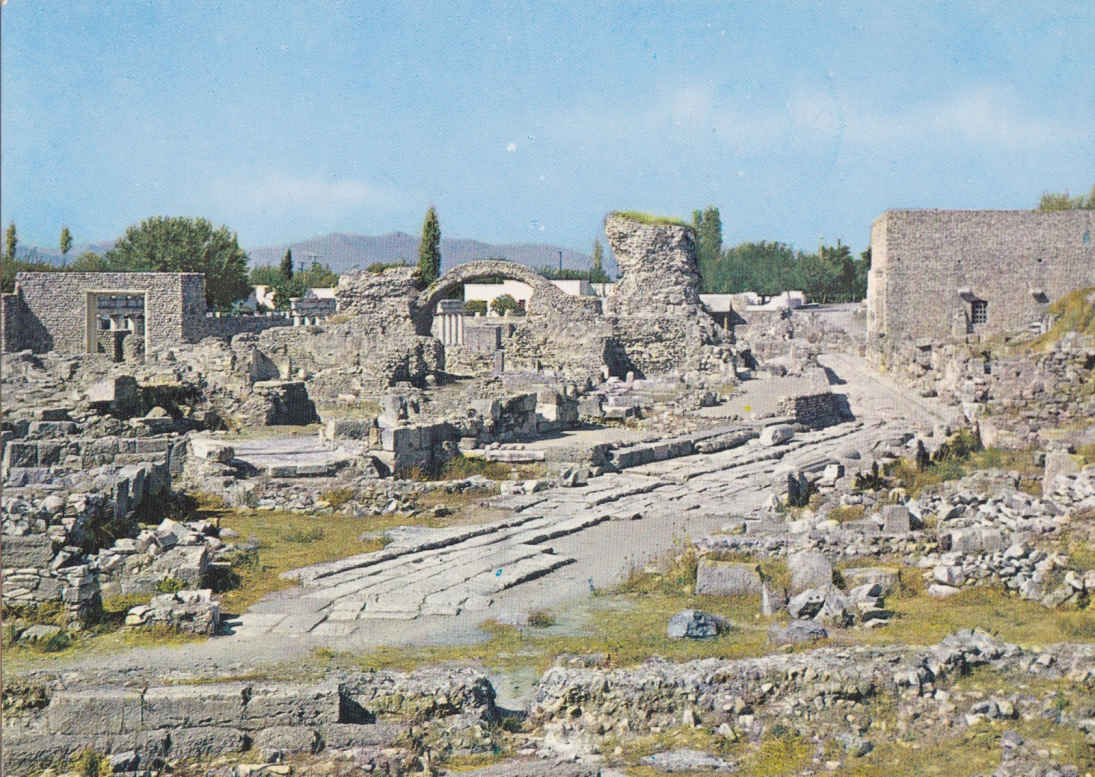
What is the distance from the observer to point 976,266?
3972 centimetres

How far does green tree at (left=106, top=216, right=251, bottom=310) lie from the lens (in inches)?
1693

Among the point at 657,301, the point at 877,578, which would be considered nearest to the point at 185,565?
the point at 877,578

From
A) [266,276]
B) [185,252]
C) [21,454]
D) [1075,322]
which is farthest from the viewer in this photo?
[266,276]

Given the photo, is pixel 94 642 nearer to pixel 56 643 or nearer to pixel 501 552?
pixel 56 643

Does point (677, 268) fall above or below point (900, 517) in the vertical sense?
above

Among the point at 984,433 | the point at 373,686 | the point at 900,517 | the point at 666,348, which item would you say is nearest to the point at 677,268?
the point at 666,348

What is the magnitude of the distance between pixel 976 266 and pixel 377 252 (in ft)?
143

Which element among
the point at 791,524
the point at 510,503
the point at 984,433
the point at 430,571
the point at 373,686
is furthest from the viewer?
the point at 984,433

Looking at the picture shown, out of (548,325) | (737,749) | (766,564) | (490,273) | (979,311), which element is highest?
(490,273)

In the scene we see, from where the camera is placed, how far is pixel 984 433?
57.8 ft

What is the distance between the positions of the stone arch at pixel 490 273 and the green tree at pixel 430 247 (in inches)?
616

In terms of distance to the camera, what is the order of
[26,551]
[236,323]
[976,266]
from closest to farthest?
[26,551], [236,323], [976,266]

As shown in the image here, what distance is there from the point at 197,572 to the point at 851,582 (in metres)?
5.26

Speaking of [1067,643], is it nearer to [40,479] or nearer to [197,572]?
[197,572]
